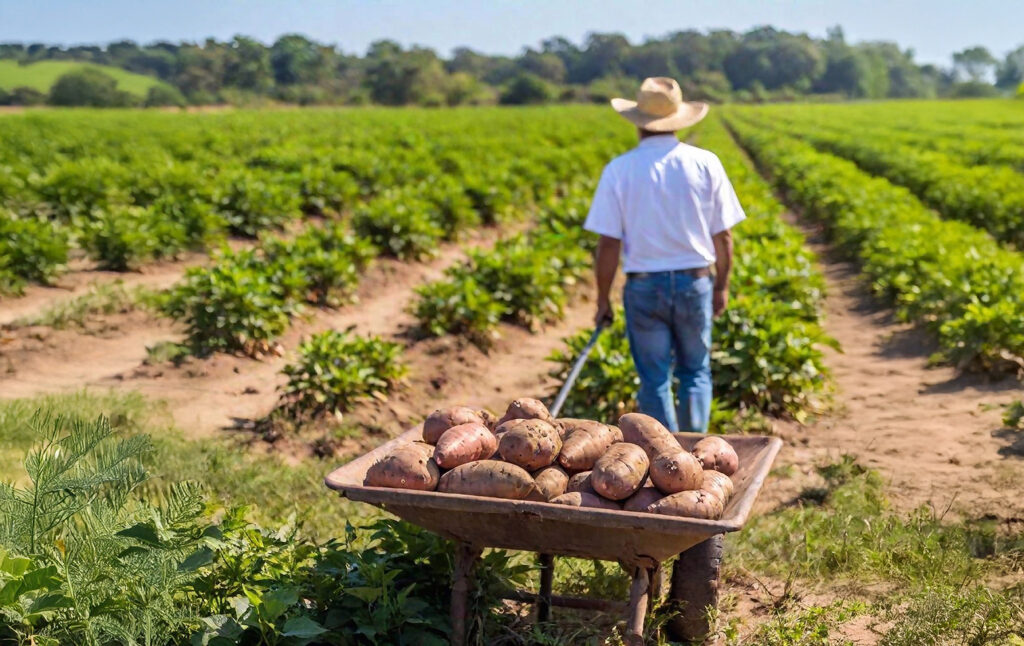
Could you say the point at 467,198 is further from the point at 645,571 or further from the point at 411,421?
the point at 645,571

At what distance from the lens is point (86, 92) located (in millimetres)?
74562

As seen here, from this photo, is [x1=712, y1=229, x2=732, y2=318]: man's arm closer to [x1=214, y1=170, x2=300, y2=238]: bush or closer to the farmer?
the farmer

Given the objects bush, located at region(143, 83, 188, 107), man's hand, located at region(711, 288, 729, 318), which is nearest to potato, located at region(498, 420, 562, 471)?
man's hand, located at region(711, 288, 729, 318)

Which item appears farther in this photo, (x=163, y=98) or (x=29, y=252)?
(x=163, y=98)

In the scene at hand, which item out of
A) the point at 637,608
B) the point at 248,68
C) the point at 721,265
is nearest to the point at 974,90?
the point at 248,68

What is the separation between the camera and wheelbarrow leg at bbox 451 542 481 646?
11.7 ft

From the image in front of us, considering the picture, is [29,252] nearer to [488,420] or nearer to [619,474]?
[488,420]

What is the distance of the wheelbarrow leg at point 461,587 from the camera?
140 inches

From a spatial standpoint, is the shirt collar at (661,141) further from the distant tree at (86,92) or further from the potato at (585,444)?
the distant tree at (86,92)

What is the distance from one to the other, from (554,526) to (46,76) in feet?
311

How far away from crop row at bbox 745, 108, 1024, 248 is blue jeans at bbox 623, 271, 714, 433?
446 inches

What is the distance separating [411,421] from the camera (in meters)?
7.46

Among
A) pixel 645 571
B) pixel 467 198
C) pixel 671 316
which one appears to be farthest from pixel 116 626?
pixel 467 198

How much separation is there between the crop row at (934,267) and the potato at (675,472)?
5.28m
